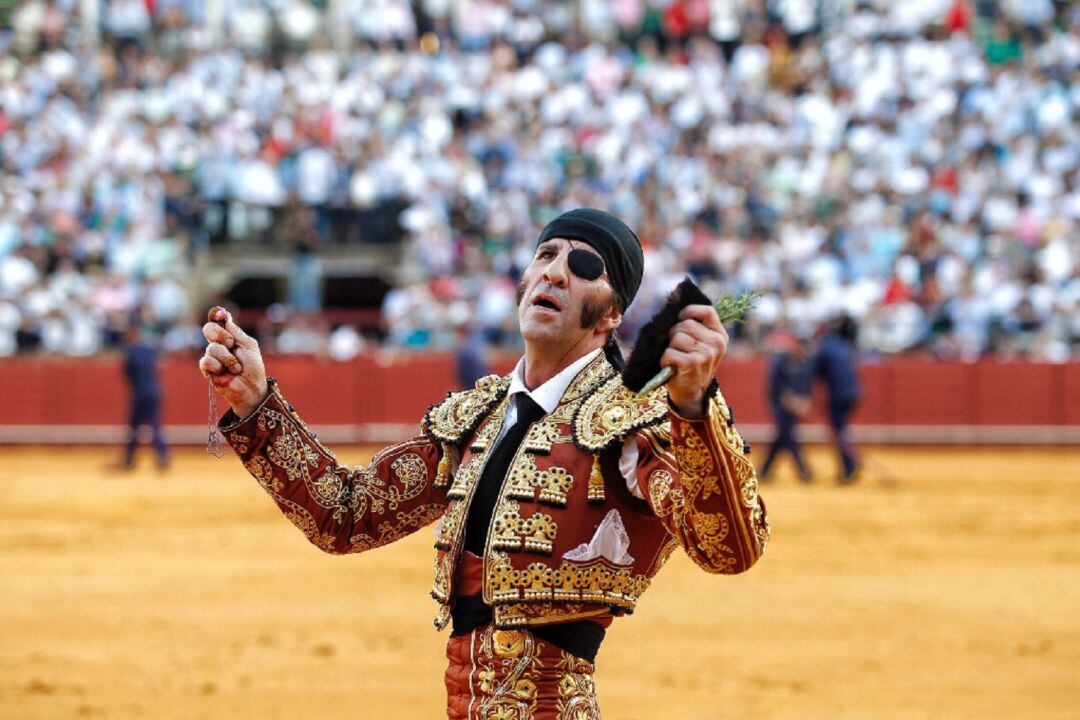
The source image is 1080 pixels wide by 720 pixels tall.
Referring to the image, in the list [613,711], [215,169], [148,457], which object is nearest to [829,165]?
[215,169]

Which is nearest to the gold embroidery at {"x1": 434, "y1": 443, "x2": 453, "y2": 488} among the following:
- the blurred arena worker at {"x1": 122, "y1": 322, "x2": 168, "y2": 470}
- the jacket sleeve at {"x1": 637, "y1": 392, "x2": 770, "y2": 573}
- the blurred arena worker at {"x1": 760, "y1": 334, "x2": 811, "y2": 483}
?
the jacket sleeve at {"x1": 637, "y1": 392, "x2": 770, "y2": 573}

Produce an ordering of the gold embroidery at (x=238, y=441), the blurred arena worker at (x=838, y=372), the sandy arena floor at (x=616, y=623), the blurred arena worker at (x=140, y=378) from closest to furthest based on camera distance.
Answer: the gold embroidery at (x=238, y=441), the sandy arena floor at (x=616, y=623), the blurred arena worker at (x=838, y=372), the blurred arena worker at (x=140, y=378)

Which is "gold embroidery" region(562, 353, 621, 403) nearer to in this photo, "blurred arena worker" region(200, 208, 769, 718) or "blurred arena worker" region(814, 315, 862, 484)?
"blurred arena worker" region(200, 208, 769, 718)

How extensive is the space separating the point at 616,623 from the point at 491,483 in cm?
431

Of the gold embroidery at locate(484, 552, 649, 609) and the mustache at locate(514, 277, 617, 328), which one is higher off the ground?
the mustache at locate(514, 277, 617, 328)

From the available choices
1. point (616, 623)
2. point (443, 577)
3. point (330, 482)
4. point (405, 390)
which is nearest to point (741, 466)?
point (443, 577)

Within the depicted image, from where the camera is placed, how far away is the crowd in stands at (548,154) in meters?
15.6

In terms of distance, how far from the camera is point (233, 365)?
2.53 meters

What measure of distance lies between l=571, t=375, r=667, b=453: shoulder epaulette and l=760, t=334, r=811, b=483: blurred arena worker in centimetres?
1013

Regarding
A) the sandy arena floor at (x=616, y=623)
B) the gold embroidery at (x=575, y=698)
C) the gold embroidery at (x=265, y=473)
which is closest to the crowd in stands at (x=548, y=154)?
the sandy arena floor at (x=616, y=623)

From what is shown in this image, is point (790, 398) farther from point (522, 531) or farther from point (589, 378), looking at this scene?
point (522, 531)

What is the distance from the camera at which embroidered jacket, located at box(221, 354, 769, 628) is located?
2121 mm

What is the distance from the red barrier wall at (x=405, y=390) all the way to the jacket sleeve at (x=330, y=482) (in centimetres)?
1294

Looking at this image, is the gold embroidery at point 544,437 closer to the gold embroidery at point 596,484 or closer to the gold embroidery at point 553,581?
the gold embroidery at point 596,484
